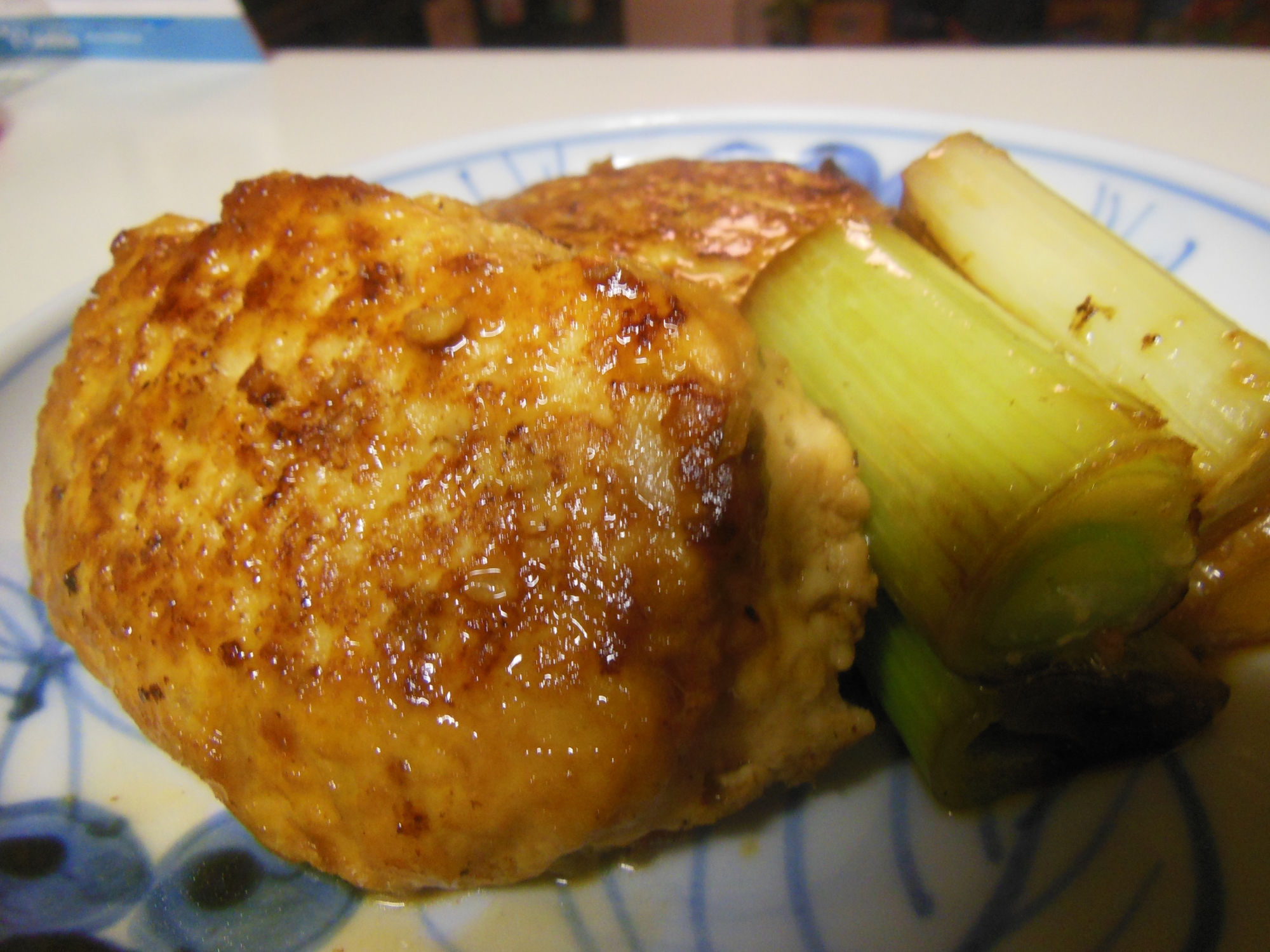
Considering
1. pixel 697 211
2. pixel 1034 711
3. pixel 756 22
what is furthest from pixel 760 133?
pixel 756 22

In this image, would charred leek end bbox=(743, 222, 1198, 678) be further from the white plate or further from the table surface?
the table surface

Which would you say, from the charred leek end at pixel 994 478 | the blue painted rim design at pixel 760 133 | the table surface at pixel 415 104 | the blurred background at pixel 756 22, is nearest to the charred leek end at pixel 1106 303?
the charred leek end at pixel 994 478

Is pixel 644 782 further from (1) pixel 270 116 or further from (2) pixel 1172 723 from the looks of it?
(1) pixel 270 116

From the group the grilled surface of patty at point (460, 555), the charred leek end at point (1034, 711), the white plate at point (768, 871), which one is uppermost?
the grilled surface of patty at point (460, 555)

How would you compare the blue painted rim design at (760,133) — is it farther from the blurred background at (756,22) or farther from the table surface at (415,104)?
the blurred background at (756,22)

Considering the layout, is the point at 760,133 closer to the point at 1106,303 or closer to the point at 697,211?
the point at 697,211

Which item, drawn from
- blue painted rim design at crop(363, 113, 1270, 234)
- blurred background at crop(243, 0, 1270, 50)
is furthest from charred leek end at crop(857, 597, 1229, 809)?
blurred background at crop(243, 0, 1270, 50)

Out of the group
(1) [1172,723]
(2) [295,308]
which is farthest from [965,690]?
(2) [295,308]
